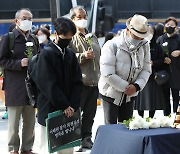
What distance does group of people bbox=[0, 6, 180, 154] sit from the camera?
5.71 metres

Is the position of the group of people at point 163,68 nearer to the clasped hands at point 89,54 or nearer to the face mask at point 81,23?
the face mask at point 81,23

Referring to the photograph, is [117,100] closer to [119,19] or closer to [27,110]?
[27,110]

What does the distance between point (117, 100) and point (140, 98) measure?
2.86 m

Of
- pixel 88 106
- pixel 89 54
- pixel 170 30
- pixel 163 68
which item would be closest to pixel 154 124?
→ pixel 89 54

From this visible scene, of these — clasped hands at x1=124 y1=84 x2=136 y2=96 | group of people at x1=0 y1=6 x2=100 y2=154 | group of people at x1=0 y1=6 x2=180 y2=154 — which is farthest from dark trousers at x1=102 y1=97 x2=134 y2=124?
group of people at x1=0 y1=6 x2=100 y2=154

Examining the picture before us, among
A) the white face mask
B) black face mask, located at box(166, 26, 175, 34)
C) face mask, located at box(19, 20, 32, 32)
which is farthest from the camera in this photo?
the white face mask

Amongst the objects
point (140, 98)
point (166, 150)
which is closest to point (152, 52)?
point (140, 98)

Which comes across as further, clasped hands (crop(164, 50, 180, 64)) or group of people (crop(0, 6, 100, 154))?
clasped hands (crop(164, 50, 180, 64))

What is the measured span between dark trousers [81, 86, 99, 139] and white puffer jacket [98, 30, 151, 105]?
3.57 feet

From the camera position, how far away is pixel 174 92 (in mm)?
10117

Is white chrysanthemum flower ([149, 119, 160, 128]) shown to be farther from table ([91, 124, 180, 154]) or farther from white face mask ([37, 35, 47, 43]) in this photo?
white face mask ([37, 35, 47, 43])

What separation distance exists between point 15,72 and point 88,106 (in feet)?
3.67

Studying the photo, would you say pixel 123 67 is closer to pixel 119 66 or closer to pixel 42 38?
pixel 119 66

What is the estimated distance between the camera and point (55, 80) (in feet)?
18.5
